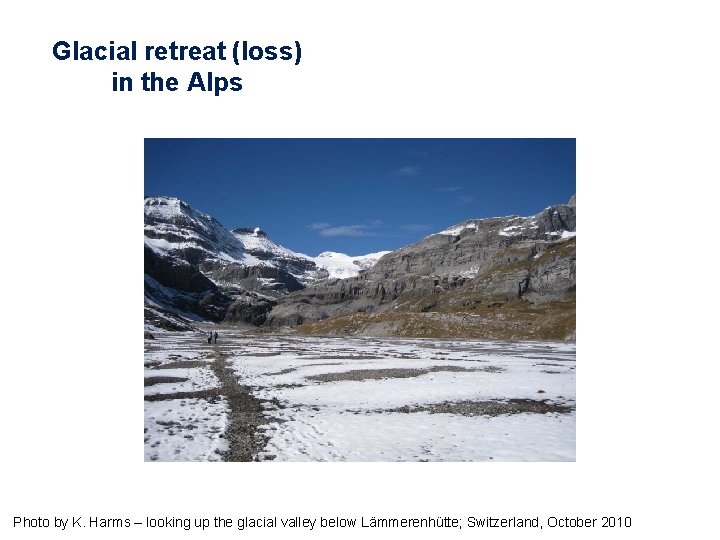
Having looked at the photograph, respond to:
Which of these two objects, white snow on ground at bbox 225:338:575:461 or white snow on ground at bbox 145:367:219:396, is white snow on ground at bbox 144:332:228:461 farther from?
white snow on ground at bbox 225:338:575:461

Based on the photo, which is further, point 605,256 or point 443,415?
point 443,415

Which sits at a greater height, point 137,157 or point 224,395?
point 137,157

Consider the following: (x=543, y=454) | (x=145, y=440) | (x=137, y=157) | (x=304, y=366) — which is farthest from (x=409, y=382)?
(x=137, y=157)

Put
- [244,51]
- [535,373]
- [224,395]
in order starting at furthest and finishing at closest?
1. [535,373]
2. [224,395]
3. [244,51]

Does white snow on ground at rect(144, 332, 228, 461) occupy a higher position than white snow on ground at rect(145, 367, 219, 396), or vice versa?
white snow on ground at rect(144, 332, 228, 461)

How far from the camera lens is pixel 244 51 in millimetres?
13969

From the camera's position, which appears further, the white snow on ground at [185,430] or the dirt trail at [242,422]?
the dirt trail at [242,422]

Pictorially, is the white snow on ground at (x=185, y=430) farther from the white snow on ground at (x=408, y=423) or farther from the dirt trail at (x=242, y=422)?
the white snow on ground at (x=408, y=423)

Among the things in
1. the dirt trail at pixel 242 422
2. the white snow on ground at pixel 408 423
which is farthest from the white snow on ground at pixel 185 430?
the white snow on ground at pixel 408 423

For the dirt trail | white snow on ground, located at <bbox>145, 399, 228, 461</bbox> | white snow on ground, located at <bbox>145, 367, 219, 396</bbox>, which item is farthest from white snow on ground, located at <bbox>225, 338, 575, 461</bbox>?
white snow on ground, located at <bbox>145, 367, 219, 396</bbox>

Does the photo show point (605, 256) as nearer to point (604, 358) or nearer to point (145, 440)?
point (604, 358)

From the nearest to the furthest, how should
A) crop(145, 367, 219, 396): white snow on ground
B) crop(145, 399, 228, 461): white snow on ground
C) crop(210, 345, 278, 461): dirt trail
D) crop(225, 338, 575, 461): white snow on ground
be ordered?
crop(145, 399, 228, 461): white snow on ground, crop(210, 345, 278, 461): dirt trail, crop(225, 338, 575, 461): white snow on ground, crop(145, 367, 219, 396): white snow on ground

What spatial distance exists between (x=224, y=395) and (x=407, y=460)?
1230 cm

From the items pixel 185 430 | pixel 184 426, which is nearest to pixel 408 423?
pixel 185 430
